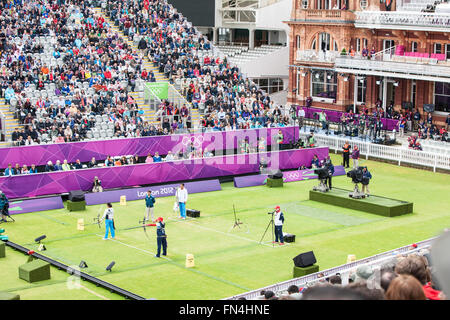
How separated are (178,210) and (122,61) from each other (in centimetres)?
1843

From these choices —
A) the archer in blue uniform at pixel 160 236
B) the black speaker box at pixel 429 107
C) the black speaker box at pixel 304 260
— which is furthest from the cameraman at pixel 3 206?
the black speaker box at pixel 429 107

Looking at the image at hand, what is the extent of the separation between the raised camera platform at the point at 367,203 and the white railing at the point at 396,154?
9.51 m

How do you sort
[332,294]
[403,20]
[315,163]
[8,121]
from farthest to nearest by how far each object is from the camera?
[403,20] < [315,163] < [8,121] < [332,294]

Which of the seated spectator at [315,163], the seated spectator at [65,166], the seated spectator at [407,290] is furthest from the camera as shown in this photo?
the seated spectator at [315,163]

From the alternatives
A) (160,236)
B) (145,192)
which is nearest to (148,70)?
(145,192)

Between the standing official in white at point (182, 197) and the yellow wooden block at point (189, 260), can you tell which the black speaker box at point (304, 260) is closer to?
the yellow wooden block at point (189, 260)

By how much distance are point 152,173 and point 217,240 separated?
33.8 feet

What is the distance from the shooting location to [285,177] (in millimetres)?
39219

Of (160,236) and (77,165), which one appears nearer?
(160,236)

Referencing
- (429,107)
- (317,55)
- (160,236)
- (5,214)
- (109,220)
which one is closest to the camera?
(160,236)

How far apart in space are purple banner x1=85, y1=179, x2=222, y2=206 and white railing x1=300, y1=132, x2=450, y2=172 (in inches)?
493

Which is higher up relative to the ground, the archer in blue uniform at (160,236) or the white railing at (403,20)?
the white railing at (403,20)

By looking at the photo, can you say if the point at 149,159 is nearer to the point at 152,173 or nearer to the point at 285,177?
the point at 152,173

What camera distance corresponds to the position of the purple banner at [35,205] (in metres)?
31.7
